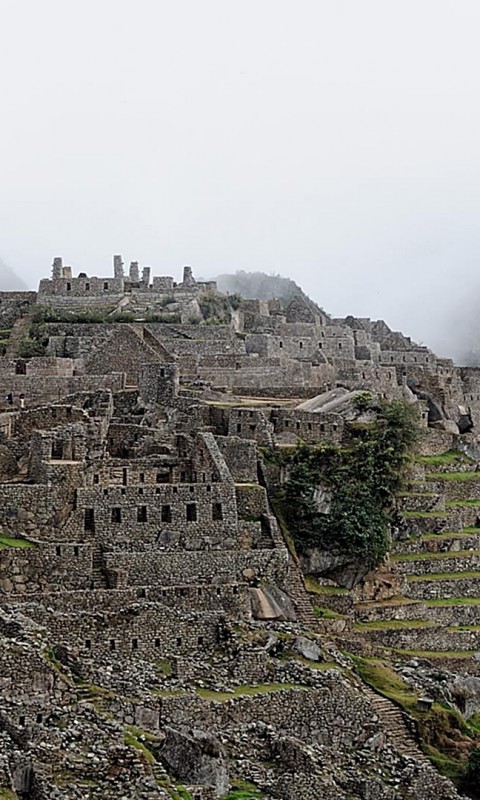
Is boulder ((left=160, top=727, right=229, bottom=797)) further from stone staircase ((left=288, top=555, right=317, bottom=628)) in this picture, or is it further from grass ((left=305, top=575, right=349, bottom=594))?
grass ((left=305, top=575, right=349, bottom=594))

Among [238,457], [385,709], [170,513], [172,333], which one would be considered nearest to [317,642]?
[385,709]

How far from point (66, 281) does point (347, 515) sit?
997 inches

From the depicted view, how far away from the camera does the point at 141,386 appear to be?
143 feet

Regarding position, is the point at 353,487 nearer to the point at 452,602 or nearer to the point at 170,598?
the point at 452,602

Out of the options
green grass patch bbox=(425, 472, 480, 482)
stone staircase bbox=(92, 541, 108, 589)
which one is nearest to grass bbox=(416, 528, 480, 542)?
green grass patch bbox=(425, 472, 480, 482)

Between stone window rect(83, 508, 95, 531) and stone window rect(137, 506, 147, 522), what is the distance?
111cm

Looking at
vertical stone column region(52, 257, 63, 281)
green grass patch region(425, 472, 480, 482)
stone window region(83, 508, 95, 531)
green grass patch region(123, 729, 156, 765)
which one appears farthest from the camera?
vertical stone column region(52, 257, 63, 281)

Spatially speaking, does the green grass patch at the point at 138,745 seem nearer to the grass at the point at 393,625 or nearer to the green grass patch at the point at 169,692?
the green grass patch at the point at 169,692

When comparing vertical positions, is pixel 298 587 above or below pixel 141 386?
below

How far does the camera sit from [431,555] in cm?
4097

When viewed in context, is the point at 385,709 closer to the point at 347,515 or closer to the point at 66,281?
the point at 347,515

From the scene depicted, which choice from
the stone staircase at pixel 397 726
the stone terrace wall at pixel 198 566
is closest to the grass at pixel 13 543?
the stone terrace wall at pixel 198 566

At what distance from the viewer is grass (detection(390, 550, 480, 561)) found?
132 feet

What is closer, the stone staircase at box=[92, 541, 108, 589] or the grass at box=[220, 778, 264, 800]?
the grass at box=[220, 778, 264, 800]
